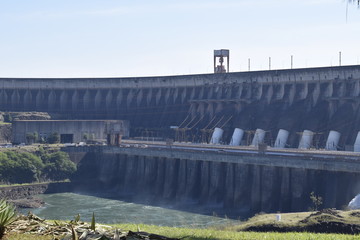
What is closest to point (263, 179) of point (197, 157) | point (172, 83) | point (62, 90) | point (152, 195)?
point (197, 157)

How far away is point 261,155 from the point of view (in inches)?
2987

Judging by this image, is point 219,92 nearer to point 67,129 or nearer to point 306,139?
point 67,129

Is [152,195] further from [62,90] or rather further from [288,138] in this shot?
[62,90]

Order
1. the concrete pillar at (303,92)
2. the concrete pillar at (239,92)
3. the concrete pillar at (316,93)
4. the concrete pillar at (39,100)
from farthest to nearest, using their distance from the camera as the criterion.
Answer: the concrete pillar at (39,100)
the concrete pillar at (239,92)
the concrete pillar at (303,92)
the concrete pillar at (316,93)

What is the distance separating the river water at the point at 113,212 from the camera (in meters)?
63.3

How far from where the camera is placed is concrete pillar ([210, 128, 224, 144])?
10662 cm

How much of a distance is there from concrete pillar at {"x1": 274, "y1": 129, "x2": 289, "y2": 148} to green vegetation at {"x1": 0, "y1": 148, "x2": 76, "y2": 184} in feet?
98.5

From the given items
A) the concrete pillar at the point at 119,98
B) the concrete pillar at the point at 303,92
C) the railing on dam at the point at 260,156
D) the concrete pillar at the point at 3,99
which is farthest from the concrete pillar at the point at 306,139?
the concrete pillar at the point at 3,99

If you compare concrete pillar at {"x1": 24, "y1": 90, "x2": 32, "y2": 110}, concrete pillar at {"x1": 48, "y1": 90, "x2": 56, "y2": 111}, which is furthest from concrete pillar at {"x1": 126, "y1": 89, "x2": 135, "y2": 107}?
concrete pillar at {"x1": 24, "y1": 90, "x2": 32, "y2": 110}

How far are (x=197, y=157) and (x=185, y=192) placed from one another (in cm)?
471

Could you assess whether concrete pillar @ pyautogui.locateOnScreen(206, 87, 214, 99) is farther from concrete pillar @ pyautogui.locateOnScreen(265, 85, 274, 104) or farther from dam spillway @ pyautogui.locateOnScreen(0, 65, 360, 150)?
concrete pillar @ pyautogui.locateOnScreen(265, 85, 274, 104)

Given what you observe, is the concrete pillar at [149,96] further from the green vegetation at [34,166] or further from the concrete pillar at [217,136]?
the green vegetation at [34,166]

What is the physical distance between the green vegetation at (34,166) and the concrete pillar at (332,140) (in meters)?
36.7

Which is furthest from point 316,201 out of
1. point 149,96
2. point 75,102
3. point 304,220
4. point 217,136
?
point 75,102
